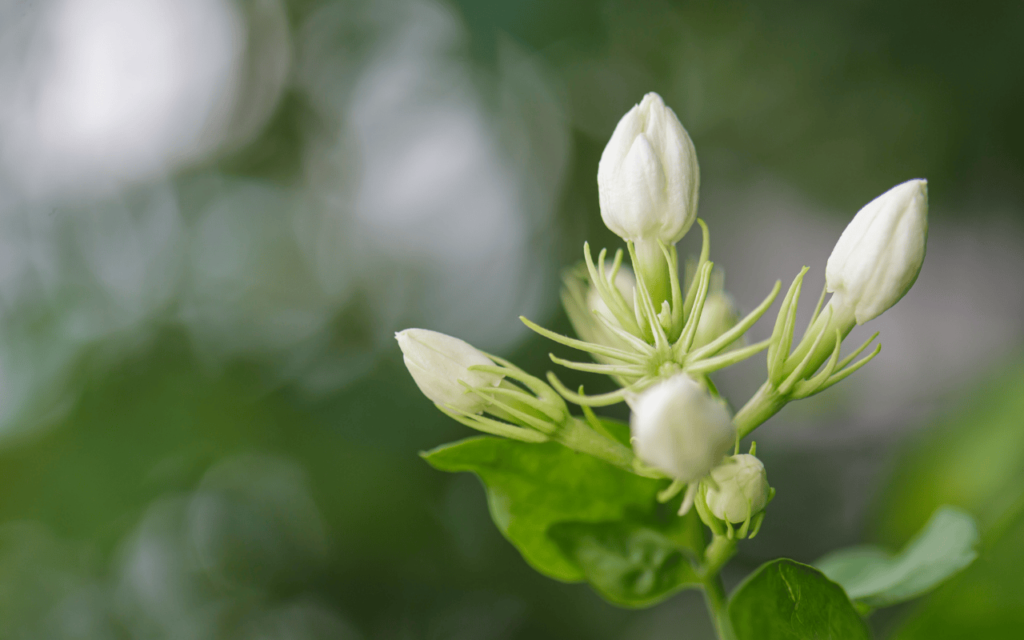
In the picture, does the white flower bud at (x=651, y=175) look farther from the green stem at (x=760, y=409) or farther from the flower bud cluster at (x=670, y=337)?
the green stem at (x=760, y=409)

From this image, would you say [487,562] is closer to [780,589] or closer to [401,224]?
[401,224]

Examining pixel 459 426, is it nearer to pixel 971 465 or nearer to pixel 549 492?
pixel 971 465

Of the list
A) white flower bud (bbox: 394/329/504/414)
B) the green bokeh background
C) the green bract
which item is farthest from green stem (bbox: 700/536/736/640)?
the green bokeh background

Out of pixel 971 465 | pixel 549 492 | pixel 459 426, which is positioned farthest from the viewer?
pixel 459 426

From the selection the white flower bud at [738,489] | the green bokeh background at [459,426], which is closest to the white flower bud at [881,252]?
the white flower bud at [738,489]

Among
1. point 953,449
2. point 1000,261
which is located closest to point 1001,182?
point 1000,261

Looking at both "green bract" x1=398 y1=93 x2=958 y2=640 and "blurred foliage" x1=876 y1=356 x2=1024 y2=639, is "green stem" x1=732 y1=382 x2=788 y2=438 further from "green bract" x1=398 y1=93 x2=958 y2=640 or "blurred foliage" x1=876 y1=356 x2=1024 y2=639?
"blurred foliage" x1=876 y1=356 x2=1024 y2=639

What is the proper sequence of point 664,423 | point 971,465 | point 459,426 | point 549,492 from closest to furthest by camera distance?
1. point 664,423
2. point 549,492
3. point 971,465
4. point 459,426

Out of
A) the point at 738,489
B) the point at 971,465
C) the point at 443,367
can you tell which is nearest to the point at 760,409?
the point at 738,489
